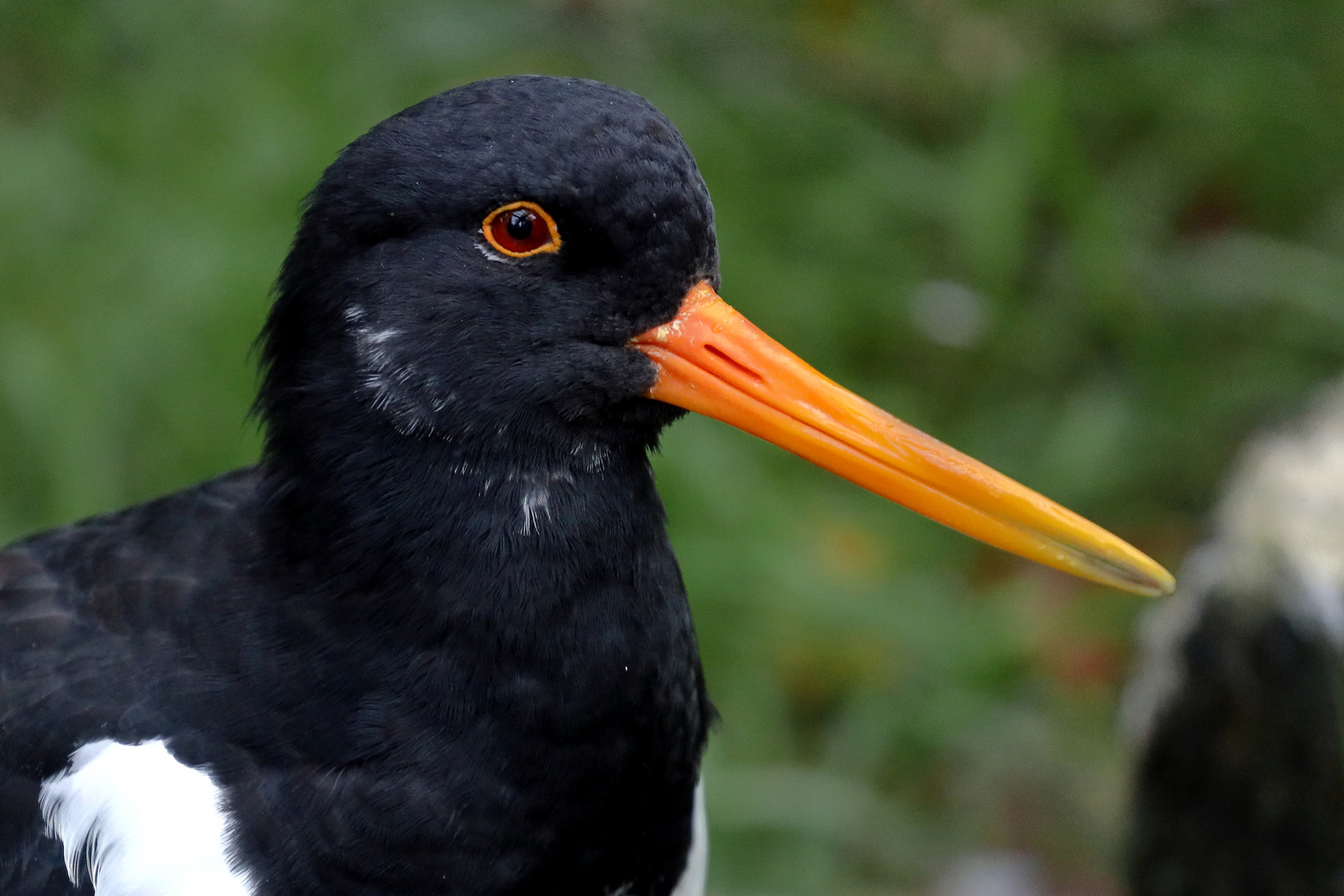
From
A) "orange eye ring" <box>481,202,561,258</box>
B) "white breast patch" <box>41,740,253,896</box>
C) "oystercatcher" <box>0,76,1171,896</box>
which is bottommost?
"white breast patch" <box>41,740,253,896</box>

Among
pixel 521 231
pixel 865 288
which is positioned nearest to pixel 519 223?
pixel 521 231

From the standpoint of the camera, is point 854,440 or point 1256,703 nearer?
point 854,440

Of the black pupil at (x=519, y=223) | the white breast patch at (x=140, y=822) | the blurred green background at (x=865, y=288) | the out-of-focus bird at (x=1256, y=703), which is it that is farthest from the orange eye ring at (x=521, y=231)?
the blurred green background at (x=865, y=288)

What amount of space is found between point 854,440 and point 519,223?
25.4 inches

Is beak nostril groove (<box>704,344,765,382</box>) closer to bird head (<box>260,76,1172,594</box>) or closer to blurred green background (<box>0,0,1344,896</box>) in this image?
bird head (<box>260,76,1172,594</box>)

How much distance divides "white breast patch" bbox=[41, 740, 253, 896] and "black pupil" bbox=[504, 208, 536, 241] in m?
0.96

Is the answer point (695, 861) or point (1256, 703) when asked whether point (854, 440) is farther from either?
point (1256, 703)

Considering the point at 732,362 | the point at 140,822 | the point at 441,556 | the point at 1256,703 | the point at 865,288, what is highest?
the point at 865,288

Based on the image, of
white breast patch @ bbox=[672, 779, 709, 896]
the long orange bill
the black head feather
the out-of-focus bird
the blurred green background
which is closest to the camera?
the black head feather

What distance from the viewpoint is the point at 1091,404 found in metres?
5.36

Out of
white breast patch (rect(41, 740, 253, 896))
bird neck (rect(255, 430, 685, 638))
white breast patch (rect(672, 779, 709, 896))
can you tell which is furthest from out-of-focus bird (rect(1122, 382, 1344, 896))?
white breast patch (rect(41, 740, 253, 896))

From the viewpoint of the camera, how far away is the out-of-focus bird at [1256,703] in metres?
3.36

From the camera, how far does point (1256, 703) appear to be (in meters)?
3.43

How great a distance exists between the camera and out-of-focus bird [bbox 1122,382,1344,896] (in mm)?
3355
